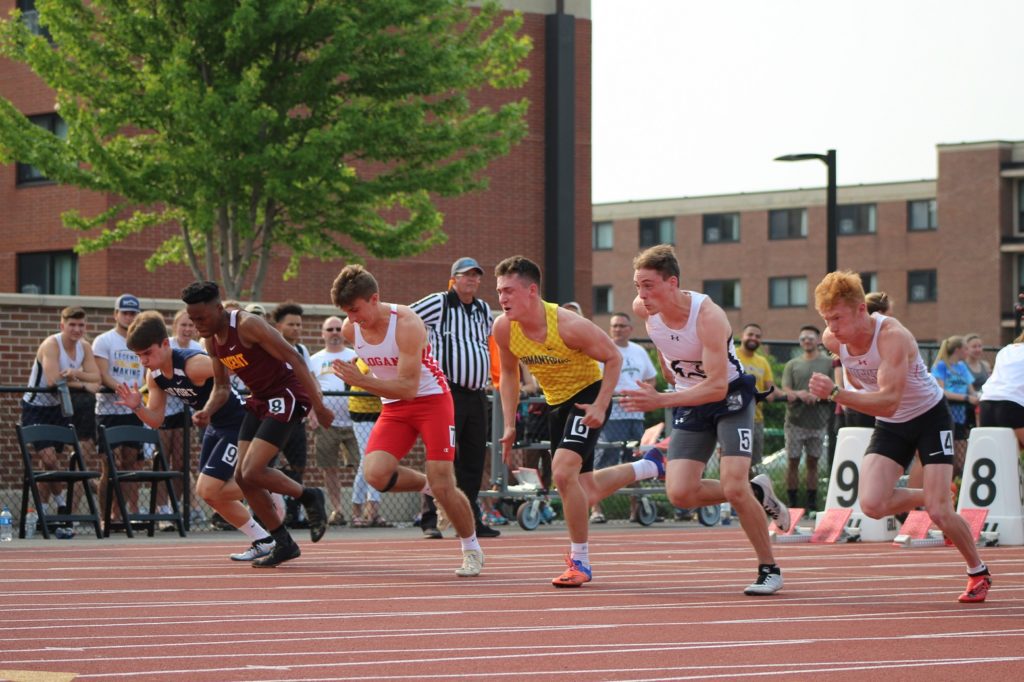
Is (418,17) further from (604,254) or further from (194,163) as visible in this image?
(604,254)

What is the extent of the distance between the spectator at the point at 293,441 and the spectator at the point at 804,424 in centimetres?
638

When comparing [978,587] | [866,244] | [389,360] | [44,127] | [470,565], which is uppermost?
[44,127]

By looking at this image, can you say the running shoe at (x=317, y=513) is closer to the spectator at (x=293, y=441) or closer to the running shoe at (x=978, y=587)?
the spectator at (x=293, y=441)

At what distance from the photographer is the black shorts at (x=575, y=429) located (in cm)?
1231

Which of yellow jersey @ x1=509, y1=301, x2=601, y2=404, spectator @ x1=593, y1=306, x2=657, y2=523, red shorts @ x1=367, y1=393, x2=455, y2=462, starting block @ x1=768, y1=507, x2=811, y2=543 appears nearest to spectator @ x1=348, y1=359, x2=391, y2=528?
spectator @ x1=593, y1=306, x2=657, y2=523

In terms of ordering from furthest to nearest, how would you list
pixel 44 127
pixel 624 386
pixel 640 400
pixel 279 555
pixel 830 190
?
1. pixel 44 127
2. pixel 830 190
3. pixel 624 386
4. pixel 279 555
5. pixel 640 400

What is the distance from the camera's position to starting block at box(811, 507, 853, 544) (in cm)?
1850

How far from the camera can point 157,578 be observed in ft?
42.7

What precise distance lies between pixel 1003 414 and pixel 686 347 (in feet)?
25.5

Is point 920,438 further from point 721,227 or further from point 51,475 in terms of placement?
point 721,227

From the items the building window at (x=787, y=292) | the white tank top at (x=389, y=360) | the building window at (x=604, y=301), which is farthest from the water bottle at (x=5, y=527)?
the building window at (x=604, y=301)

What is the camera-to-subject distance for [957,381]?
→ 902 inches

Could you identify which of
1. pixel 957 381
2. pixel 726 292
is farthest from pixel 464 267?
pixel 726 292

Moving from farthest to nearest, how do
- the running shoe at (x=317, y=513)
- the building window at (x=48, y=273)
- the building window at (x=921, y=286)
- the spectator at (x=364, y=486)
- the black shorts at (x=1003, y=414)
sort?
the building window at (x=921, y=286)
the building window at (x=48, y=273)
the spectator at (x=364, y=486)
the black shorts at (x=1003, y=414)
the running shoe at (x=317, y=513)
